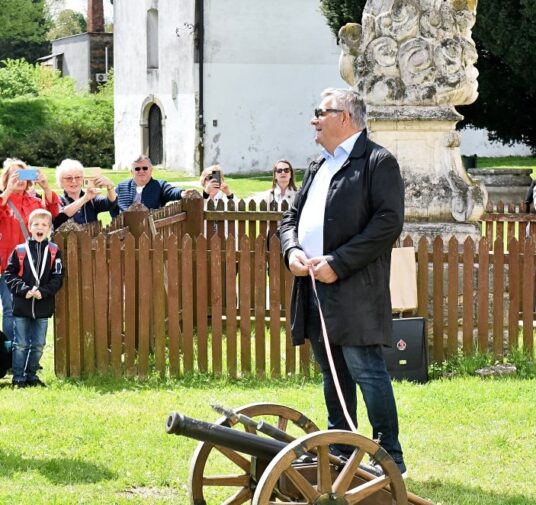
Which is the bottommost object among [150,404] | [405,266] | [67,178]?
[150,404]

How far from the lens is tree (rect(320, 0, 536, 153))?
73.3 ft

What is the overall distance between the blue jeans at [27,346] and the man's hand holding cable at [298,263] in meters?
3.56

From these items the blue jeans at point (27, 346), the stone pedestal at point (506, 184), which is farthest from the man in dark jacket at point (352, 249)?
the stone pedestal at point (506, 184)

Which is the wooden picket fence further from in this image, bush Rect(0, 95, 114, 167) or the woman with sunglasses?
bush Rect(0, 95, 114, 167)

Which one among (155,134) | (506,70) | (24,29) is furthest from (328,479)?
(24,29)

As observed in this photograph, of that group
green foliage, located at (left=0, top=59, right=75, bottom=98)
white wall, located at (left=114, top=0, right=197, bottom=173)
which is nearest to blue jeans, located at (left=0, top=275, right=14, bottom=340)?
white wall, located at (left=114, top=0, right=197, bottom=173)

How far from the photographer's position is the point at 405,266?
8805 millimetres

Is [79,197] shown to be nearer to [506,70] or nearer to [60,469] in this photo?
[60,469]

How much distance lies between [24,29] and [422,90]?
5481 centimetres

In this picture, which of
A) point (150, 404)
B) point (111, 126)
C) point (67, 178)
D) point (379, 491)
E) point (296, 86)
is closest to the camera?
point (379, 491)

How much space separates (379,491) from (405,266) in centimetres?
395

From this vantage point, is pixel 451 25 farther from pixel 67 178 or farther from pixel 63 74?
pixel 63 74

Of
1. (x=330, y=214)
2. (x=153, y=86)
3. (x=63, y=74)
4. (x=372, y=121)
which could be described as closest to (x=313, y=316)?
(x=330, y=214)

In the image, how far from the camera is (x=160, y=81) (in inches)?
1526
